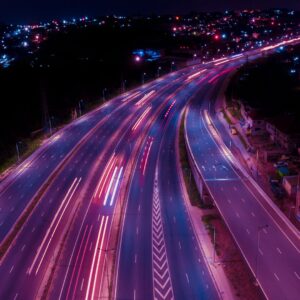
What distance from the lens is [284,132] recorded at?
5891 cm

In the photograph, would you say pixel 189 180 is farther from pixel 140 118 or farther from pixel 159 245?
pixel 140 118

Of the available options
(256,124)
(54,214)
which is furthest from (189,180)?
(256,124)

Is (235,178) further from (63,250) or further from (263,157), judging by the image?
(63,250)

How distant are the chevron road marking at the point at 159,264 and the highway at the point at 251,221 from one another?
6282mm

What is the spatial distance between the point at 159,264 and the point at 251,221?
9.64 m

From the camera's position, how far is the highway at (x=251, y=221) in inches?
1221

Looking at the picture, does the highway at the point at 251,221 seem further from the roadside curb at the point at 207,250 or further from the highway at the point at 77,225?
the highway at the point at 77,225

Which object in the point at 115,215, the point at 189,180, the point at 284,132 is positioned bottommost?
the point at 115,215

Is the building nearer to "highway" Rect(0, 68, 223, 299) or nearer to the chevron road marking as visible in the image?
"highway" Rect(0, 68, 223, 299)

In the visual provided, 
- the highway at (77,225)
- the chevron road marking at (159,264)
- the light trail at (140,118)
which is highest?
the light trail at (140,118)

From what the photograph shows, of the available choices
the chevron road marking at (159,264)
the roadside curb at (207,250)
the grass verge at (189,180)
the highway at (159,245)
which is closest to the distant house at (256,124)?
the grass verge at (189,180)

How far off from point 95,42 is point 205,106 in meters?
89.5

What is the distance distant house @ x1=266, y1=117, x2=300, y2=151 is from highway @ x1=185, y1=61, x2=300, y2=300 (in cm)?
687

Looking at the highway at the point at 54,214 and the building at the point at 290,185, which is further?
the building at the point at 290,185
